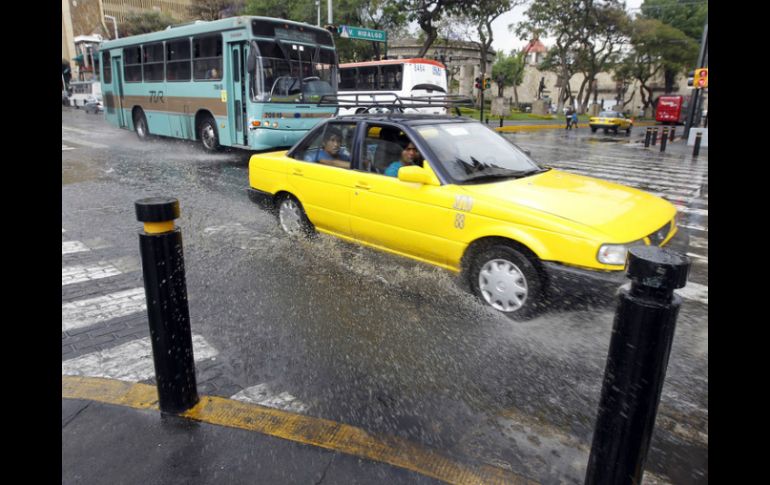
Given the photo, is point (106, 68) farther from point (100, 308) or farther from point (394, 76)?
point (100, 308)

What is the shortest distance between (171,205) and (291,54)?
10.6 meters

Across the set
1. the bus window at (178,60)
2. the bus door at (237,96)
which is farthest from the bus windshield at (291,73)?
the bus window at (178,60)

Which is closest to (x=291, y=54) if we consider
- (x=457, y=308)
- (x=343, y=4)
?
(x=457, y=308)

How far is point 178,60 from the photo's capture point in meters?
13.5

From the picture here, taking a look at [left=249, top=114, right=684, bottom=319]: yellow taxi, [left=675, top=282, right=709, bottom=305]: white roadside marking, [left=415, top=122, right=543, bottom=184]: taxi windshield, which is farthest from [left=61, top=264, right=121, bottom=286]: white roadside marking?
[left=675, top=282, right=709, bottom=305]: white roadside marking

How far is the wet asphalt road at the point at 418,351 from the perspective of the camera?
8.71 ft

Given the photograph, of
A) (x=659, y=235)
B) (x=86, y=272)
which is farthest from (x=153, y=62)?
(x=659, y=235)

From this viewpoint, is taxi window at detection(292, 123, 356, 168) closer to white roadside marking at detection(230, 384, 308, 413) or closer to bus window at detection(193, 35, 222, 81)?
white roadside marking at detection(230, 384, 308, 413)

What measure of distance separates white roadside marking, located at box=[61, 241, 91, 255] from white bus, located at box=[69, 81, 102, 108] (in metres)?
→ 43.0

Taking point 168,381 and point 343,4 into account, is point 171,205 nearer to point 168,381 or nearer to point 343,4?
point 168,381

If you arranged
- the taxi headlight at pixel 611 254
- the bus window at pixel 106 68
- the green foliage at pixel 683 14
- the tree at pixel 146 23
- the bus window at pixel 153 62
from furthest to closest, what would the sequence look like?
the tree at pixel 146 23 < the green foliage at pixel 683 14 < the bus window at pixel 106 68 < the bus window at pixel 153 62 < the taxi headlight at pixel 611 254

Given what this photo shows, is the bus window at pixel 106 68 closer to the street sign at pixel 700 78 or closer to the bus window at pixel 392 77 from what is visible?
the bus window at pixel 392 77

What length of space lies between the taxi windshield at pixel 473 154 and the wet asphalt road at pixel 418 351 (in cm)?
95

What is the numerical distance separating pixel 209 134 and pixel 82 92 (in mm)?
40049
